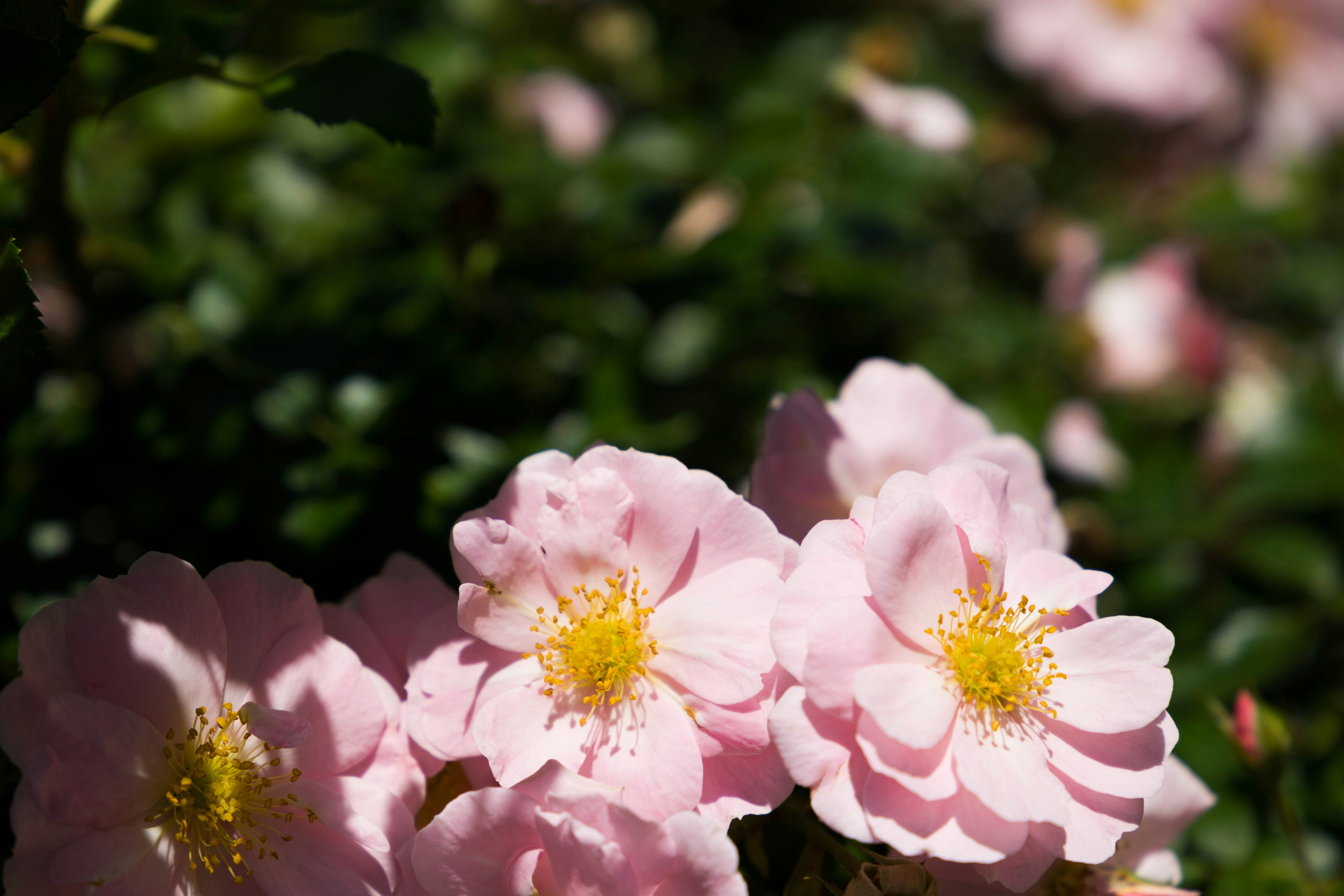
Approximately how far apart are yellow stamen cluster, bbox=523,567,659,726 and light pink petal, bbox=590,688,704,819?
0.02 meters

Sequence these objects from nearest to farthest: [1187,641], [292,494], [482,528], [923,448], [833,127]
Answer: [482,528] → [923,448] → [292,494] → [1187,641] → [833,127]

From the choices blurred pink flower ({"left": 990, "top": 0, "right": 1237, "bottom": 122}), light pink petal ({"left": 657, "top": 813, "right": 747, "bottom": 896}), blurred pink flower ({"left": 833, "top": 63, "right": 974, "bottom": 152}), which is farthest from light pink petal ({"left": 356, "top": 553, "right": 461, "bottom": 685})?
blurred pink flower ({"left": 990, "top": 0, "right": 1237, "bottom": 122})

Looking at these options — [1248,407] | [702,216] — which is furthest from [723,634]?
[1248,407]

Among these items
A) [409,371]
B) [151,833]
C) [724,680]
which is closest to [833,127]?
[409,371]

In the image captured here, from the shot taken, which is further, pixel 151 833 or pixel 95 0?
pixel 95 0

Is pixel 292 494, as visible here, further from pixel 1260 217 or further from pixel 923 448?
pixel 1260 217

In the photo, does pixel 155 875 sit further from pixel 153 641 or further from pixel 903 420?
pixel 903 420

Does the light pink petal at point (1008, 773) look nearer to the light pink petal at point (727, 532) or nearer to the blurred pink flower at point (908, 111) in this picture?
the light pink petal at point (727, 532)

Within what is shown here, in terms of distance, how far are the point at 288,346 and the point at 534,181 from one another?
1.84 ft

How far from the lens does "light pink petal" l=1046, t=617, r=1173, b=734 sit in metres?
0.84

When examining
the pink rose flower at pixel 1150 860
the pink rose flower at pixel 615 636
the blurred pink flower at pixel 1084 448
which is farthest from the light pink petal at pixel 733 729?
the blurred pink flower at pixel 1084 448

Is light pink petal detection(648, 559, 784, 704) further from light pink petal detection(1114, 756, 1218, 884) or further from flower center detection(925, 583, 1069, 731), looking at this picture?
light pink petal detection(1114, 756, 1218, 884)

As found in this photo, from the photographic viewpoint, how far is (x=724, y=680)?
854 millimetres

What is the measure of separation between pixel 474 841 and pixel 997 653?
19.5 inches
